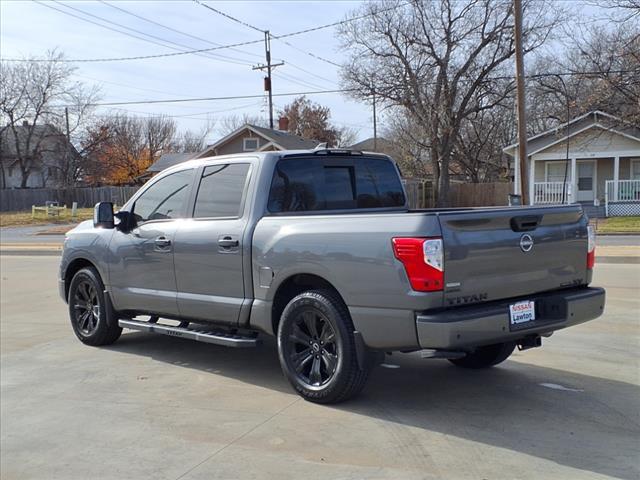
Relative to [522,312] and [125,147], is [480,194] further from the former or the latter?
[125,147]

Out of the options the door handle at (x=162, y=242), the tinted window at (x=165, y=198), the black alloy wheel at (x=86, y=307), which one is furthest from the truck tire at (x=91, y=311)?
the door handle at (x=162, y=242)

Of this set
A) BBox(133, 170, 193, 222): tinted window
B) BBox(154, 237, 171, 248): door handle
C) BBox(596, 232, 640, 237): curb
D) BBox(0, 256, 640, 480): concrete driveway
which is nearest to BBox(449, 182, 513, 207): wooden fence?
BBox(596, 232, 640, 237): curb

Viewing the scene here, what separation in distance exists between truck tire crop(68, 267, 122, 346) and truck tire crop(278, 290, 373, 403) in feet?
9.25

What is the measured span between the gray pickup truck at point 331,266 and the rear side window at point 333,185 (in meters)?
0.01

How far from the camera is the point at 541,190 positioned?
34.1 meters

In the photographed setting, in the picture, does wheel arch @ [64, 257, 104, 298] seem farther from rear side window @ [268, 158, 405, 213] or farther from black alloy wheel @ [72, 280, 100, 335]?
rear side window @ [268, 158, 405, 213]

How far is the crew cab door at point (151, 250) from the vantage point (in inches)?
255

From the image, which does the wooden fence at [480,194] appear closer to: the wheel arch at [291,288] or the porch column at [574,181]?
the porch column at [574,181]

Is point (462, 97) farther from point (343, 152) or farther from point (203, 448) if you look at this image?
point (203, 448)

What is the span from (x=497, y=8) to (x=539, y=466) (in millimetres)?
35651

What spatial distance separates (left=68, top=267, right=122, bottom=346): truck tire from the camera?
735 cm

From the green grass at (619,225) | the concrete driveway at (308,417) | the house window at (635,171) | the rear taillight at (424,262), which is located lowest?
the green grass at (619,225)

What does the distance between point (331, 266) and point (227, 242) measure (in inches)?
49.2

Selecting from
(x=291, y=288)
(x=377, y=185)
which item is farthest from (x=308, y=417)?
(x=377, y=185)
